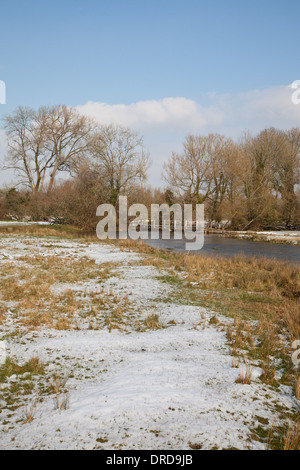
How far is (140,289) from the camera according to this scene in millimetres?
8891

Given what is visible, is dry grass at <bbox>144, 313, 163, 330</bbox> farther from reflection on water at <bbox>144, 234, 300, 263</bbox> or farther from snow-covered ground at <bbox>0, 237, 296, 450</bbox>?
reflection on water at <bbox>144, 234, 300, 263</bbox>

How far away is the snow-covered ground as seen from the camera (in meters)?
2.87

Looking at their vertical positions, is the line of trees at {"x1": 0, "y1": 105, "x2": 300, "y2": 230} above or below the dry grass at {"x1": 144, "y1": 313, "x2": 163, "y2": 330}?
above

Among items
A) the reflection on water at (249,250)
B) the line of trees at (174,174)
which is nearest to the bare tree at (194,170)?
the line of trees at (174,174)

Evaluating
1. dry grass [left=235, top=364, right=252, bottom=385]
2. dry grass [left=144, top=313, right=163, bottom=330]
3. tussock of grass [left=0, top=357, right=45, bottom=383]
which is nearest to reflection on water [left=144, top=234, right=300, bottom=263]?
dry grass [left=144, top=313, right=163, bottom=330]

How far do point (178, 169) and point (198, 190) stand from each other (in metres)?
3.83

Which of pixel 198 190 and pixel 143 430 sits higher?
pixel 198 190

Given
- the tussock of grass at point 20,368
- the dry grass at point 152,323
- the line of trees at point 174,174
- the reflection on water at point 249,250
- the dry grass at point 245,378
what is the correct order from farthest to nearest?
1. the line of trees at point 174,174
2. the reflection on water at point 249,250
3. the dry grass at point 152,323
4. the tussock of grass at point 20,368
5. the dry grass at point 245,378

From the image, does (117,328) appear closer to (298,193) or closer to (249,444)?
(249,444)

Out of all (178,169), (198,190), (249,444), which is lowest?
(249,444)

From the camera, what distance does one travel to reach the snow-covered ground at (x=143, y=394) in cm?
287

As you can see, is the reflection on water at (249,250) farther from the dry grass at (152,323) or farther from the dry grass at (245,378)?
the dry grass at (245,378)

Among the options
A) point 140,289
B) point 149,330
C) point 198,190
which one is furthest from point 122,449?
point 198,190
